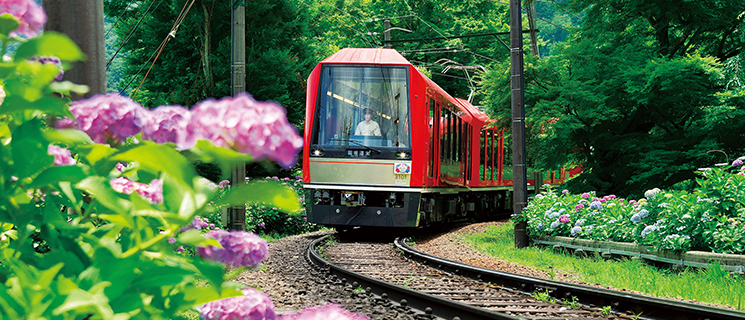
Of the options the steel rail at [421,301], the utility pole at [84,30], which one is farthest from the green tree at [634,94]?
the utility pole at [84,30]

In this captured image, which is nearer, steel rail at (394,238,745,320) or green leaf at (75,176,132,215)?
green leaf at (75,176,132,215)

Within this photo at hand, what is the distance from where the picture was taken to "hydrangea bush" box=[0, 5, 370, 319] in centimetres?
107

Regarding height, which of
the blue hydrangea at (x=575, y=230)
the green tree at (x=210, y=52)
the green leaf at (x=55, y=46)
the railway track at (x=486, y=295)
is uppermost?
the green tree at (x=210, y=52)

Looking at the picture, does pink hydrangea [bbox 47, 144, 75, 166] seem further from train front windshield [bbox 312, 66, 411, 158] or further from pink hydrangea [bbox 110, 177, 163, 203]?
train front windshield [bbox 312, 66, 411, 158]

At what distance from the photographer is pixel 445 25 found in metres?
39.1

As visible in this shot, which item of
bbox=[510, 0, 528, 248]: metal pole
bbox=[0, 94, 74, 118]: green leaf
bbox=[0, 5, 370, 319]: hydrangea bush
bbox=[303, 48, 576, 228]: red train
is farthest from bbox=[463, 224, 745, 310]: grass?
bbox=[0, 94, 74, 118]: green leaf

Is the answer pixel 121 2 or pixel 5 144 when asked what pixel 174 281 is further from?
pixel 121 2

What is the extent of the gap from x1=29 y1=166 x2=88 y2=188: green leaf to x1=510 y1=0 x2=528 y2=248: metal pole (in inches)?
426

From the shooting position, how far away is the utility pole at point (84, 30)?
3.04 m

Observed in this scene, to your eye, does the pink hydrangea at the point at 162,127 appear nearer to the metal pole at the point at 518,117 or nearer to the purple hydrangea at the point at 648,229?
the purple hydrangea at the point at 648,229

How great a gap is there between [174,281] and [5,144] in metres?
Answer: 0.52

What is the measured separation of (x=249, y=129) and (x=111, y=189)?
32 cm

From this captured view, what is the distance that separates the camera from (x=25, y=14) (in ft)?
4.53

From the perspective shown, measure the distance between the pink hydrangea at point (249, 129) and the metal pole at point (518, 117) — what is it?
35.6 feet
